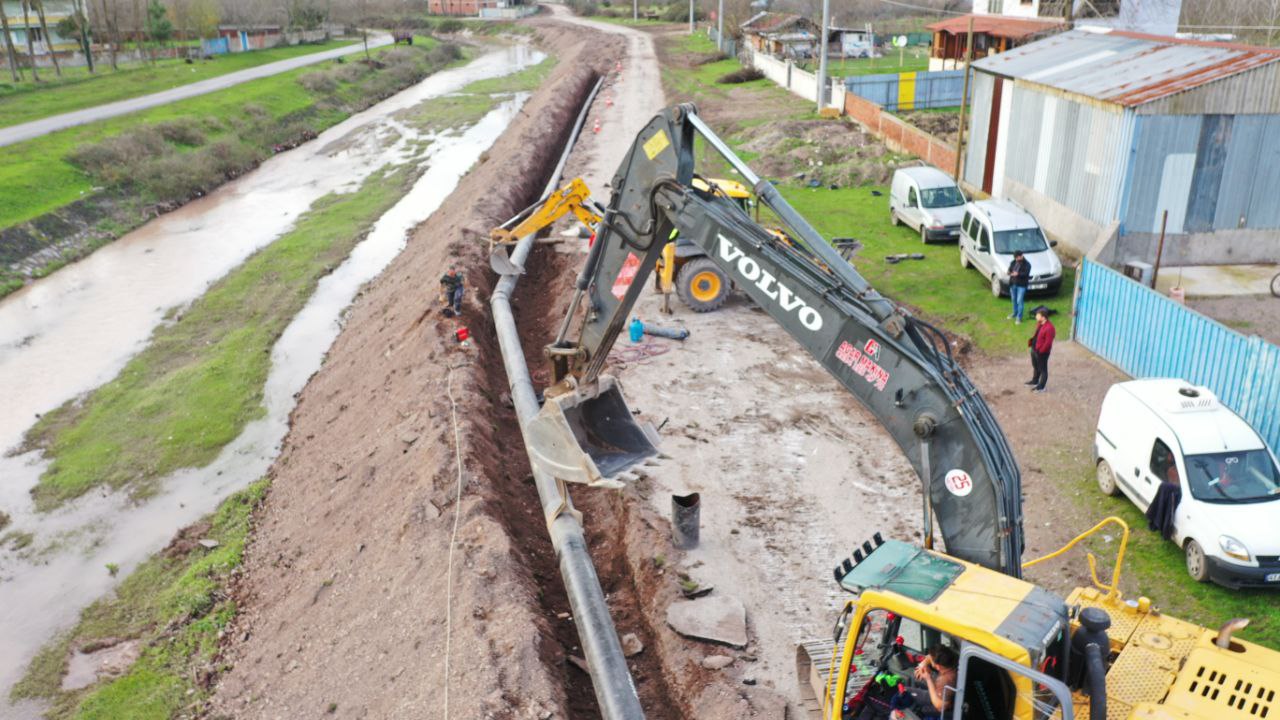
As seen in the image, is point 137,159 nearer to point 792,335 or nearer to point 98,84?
point 98,84

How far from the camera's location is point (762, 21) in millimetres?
74812

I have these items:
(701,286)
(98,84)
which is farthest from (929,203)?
(98,84)

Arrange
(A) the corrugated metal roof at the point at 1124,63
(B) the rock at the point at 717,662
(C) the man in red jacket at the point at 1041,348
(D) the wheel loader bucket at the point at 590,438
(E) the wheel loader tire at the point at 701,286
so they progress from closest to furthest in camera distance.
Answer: (D) the wheel loader bucket at the point at 590,438
(B) the rock at the point at 717,662
(C) the man in red jacket at the point at 1041,348
(E) the wheel loader tire at the point at 701,286
(A) the corrugated metal roof at the point at 1124,63

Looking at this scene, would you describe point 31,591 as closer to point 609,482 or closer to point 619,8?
point 609,482

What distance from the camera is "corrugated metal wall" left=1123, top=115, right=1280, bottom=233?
23.6m

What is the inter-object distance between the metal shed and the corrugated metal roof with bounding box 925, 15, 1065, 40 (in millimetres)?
19689

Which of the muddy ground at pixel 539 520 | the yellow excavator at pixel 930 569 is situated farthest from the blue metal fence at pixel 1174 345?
the yellow excavator at pixel 930 569

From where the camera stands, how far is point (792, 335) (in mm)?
9891

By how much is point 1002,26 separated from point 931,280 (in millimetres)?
29173

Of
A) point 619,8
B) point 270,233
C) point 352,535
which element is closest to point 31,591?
point 352,535

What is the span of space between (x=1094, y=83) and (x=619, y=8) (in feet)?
401

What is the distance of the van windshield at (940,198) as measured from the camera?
2859 centimetres

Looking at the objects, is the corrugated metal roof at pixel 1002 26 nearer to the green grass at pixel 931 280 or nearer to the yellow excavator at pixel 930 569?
the green grass at pixel 931 280

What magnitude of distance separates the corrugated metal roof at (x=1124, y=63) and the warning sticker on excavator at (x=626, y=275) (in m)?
18.1
